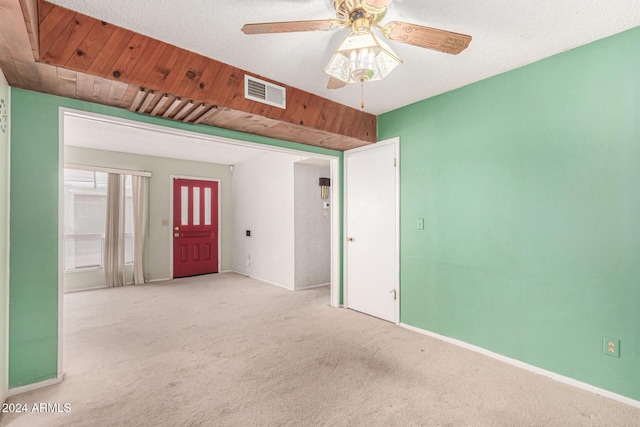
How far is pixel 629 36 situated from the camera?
202 cm

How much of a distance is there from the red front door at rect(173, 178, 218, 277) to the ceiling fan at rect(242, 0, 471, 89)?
5.29 meters

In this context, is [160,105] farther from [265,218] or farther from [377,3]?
[265,218]

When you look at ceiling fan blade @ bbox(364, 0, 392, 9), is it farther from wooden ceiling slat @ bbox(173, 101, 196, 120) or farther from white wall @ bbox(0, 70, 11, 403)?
white wall @ bbox(0, 70, 11, 403)

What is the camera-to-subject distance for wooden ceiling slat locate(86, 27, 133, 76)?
75.6 inches

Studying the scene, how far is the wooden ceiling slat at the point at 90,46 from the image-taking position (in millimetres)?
1854

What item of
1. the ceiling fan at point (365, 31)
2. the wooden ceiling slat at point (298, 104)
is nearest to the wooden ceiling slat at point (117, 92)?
the ceiling fan at point (365, 31)

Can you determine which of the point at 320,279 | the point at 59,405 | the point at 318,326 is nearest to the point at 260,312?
the point at 318,326

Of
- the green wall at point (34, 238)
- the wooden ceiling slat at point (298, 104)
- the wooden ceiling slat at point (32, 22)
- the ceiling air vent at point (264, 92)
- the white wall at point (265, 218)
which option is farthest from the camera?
the white wall at point (265, 218)

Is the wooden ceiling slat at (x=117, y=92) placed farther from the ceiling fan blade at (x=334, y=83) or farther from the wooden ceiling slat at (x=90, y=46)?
the ceiling fan blade at (x=334, y=83)

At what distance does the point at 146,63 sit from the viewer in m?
2.10

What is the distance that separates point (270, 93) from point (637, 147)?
272 centimetres

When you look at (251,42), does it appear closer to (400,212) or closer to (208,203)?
(400,212)

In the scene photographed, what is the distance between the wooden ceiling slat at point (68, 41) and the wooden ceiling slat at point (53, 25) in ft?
0.04

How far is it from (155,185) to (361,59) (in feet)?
17.7
